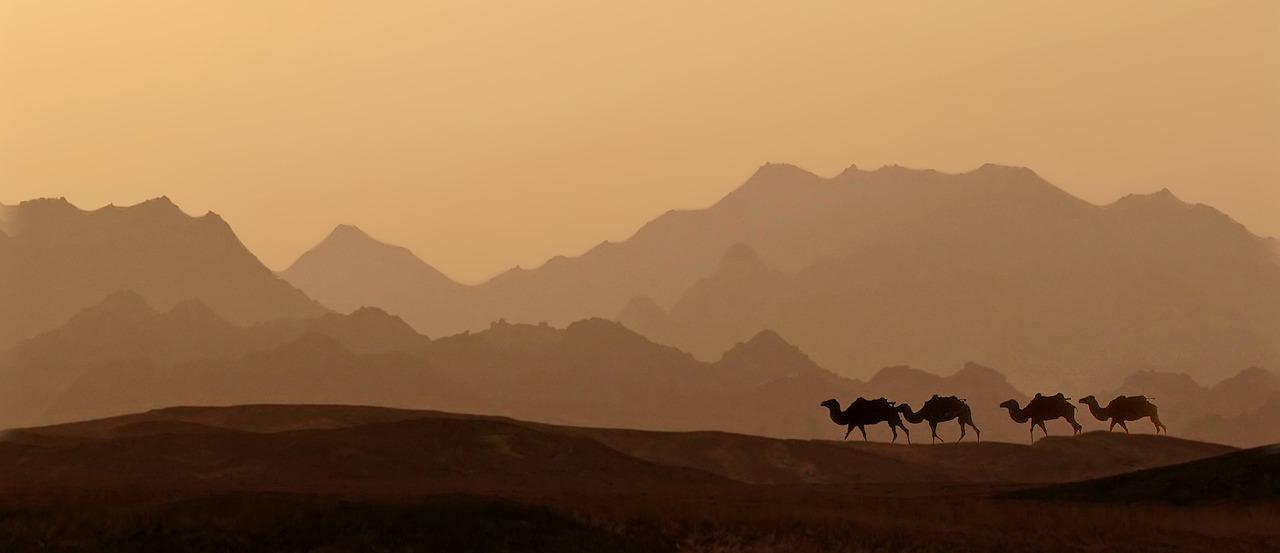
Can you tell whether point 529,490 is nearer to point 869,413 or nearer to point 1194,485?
point 1194,485

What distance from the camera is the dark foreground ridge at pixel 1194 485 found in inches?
1598

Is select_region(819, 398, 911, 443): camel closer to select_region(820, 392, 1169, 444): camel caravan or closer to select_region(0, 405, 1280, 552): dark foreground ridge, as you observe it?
select_region(820, 392, 1169, 444): camel caravan

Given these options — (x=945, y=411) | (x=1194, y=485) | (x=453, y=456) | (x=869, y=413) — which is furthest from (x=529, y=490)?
(x=945, y=411)

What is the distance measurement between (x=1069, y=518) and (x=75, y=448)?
39820 mm

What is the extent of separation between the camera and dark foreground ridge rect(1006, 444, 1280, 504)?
40.6 m

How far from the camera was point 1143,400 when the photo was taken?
3191 inches

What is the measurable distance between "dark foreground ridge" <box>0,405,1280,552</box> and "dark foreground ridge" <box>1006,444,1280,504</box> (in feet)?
2.00

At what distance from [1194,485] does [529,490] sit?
21.1m

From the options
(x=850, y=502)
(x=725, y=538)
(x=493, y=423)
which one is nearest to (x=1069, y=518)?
(x=850, y=502)

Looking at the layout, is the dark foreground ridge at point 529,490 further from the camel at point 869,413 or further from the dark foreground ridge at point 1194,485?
the camel at point 869,413

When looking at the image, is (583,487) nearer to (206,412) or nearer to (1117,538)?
(1117,538)

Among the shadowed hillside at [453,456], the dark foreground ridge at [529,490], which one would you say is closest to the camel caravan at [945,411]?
the shadowed hillside at [453,456]

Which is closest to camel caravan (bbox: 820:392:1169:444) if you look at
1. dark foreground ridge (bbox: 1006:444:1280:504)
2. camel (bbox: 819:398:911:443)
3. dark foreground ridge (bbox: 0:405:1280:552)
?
camel (bbox: 819:398:911:443)

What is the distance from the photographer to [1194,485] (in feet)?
138
